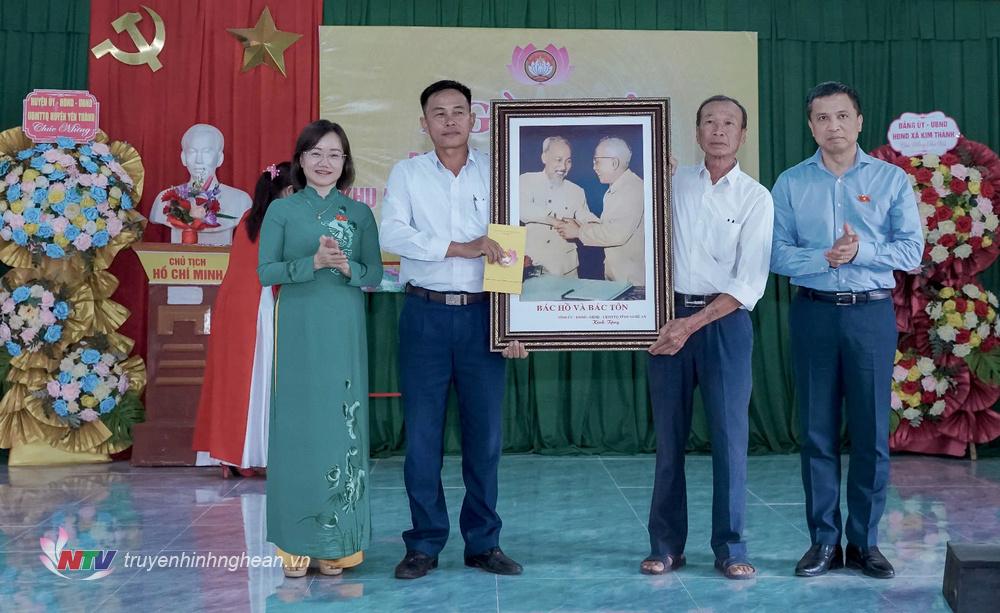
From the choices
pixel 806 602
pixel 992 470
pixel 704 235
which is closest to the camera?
pixel 806 602

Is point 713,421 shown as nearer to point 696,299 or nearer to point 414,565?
point 696,299

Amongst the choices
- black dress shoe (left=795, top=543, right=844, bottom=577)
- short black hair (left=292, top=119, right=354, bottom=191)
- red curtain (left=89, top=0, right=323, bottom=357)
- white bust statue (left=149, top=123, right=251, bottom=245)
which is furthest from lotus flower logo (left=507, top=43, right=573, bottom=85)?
black dress shoe (left=795, top=543, right=844, bottom=577)

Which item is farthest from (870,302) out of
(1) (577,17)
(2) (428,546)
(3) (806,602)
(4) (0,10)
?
(4) (0,10)

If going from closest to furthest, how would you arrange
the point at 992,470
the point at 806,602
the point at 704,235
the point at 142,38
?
the point at 806,602
the point at 704,235
the point at 992,470
the point at 142,38

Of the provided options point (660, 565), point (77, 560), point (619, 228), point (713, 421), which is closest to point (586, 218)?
point (619, 228)

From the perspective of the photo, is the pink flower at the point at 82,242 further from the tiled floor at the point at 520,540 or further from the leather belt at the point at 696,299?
the leather belt at the point at 696,299

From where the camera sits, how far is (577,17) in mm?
5773

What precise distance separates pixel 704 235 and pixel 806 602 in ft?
3.80

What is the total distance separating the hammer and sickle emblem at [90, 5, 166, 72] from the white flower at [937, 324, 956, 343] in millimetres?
4810

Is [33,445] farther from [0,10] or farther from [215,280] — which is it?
[0,10]

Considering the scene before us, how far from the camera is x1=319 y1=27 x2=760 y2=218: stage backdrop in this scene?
559 cm

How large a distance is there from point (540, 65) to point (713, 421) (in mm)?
3256

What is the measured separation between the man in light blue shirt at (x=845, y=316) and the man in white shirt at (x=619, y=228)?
482 millimetres

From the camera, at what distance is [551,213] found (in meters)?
3.05
